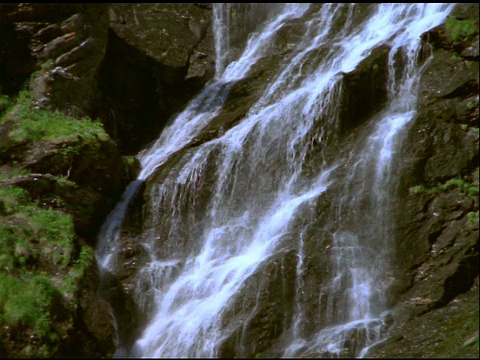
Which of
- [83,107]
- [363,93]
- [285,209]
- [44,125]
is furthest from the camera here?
[83,107]

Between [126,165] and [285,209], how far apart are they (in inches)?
150

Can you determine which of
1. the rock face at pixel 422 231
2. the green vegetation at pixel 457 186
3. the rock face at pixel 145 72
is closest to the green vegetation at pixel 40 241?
the rock face at pixel 422 231

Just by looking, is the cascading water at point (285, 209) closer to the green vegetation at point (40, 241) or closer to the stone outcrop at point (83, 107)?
the stone outcrop at point (83, 107)

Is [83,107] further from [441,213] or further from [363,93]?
[441,213]

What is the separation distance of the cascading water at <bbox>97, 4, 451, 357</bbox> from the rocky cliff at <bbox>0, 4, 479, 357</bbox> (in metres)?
0.22

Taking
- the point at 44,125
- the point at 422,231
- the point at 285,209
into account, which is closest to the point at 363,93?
the point at 285,209

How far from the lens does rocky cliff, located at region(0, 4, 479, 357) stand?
333 inches

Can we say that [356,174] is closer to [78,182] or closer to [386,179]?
[386,179]

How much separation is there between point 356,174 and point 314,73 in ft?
11.8

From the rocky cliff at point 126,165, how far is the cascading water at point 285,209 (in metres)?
0.22

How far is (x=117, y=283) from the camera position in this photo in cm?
1012

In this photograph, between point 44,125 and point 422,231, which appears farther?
point 44,125

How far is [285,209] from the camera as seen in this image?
10258mm

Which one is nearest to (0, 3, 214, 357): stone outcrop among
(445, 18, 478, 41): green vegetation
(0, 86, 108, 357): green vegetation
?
(0, 86, 108, 357): green vegetation
